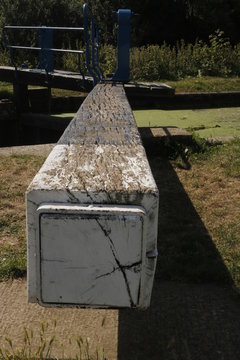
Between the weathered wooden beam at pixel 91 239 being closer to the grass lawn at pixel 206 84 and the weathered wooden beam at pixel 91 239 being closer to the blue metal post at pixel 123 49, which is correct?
the blue metal post at pixel 123 49

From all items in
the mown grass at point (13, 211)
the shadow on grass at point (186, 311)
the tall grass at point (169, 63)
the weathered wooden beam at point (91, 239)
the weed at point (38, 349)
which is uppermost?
the weathered wooden beam at point (91, 239)

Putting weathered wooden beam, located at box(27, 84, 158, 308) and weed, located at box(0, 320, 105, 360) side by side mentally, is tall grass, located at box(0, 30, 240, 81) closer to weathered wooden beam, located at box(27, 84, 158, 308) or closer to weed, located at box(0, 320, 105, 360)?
weed, located at box(0, 320, 105, 360)

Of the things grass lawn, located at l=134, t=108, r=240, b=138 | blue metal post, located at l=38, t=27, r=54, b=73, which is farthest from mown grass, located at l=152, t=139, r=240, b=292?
blue metal post, located at l=38, t=27, r=54, b=73

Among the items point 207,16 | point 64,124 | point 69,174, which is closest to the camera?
point 69,174

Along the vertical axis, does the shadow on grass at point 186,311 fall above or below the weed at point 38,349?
below

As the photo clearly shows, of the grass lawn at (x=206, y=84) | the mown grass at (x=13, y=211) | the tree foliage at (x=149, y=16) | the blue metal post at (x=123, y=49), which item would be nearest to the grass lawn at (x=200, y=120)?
the grass lawn at (x=206, y=84)

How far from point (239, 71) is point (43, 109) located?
554cm

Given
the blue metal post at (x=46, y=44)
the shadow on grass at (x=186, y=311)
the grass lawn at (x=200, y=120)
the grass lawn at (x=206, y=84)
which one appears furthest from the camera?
the grass lawn at (x=206, y=84)

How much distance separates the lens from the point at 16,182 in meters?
4.45

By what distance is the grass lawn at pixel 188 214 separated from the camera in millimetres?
2832

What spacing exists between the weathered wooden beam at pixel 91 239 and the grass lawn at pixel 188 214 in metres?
1.39

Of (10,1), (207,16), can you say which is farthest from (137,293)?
(207,16)

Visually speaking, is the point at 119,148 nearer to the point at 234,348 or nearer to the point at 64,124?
the point at 234,348

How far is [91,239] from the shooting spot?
1334 millimetres
